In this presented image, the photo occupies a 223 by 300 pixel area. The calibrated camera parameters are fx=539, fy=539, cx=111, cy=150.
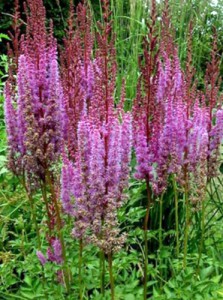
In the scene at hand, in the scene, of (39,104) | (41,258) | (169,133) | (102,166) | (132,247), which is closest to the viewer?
(102,166)

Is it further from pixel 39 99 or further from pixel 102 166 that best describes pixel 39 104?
pixel 102 166

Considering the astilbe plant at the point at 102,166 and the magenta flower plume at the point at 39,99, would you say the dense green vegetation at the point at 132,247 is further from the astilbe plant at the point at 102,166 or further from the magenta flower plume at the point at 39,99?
the magenta flower plume at the point at 39,99

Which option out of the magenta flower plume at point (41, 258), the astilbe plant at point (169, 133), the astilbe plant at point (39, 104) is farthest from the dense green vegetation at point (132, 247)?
the astilbe plant at point (39, 104)

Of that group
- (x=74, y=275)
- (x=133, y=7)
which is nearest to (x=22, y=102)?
(x=74, y=275)

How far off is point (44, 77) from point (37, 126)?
0.76ft

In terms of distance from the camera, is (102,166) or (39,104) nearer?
(102,166)

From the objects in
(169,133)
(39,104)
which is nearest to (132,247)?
(169,133)

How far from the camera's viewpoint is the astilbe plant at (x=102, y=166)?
222 cm

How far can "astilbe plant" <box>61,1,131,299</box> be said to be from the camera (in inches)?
87.6

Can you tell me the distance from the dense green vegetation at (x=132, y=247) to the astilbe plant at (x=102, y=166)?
0.37 metres

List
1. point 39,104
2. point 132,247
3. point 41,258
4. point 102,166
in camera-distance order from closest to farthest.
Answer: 1. point 102,166
2. point 39,104
3. point 41,258
4. point 132,247

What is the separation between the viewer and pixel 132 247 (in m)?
3.88

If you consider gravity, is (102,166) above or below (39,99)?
below

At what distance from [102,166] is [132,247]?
1770 millimetres
